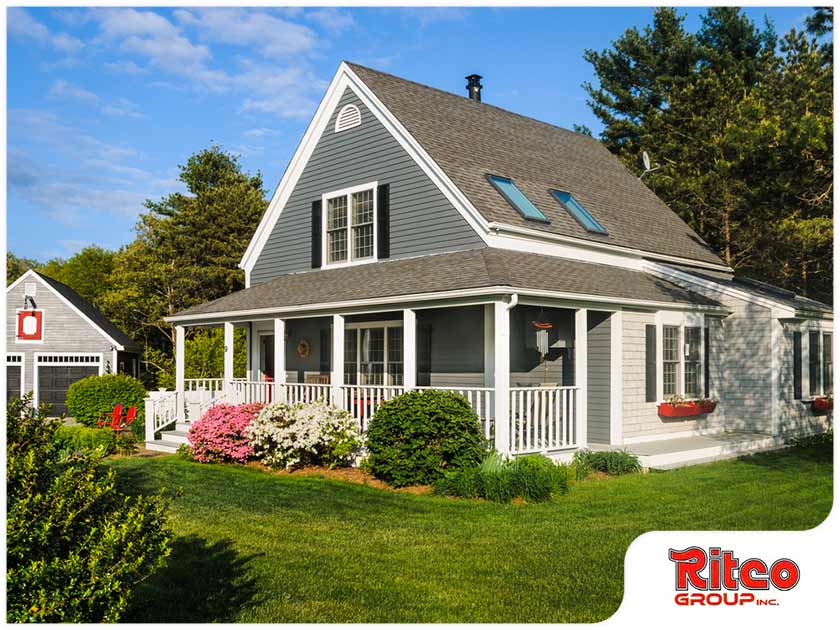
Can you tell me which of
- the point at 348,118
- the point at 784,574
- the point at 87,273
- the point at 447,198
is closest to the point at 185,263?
the point at 87,273

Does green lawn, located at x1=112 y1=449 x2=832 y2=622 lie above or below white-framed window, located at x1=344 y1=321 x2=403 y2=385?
below

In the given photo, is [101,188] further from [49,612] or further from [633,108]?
[633,108]

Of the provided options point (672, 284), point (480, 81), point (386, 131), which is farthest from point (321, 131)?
point (672, 284)

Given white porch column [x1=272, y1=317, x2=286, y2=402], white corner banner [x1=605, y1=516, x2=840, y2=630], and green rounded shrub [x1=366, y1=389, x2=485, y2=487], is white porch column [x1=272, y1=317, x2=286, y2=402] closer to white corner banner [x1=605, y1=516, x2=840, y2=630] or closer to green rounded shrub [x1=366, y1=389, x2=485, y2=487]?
green rounded shrub [x1=366, y1=389, x2=485, y2=487]

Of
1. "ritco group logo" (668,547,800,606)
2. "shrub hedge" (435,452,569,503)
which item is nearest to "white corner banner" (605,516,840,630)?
"ritco group logo" (668,547,800,606)

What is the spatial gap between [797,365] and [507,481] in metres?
9.20

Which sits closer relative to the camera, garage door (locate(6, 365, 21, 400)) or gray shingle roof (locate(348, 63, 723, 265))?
gray shingle roof (locate(348, 63, 723, 265))

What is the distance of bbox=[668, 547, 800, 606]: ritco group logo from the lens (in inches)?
237

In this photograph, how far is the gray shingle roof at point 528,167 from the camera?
15945mm

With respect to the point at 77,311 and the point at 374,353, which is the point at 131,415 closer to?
the point at 374,353

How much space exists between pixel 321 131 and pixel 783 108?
33.2ft

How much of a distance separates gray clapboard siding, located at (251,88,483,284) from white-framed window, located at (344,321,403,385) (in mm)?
1752

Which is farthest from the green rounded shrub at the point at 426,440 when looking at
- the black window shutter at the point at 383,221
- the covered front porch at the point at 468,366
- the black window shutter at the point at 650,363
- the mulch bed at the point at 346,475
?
the black window shutter at the point at 383,221

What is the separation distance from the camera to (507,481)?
10414mm
